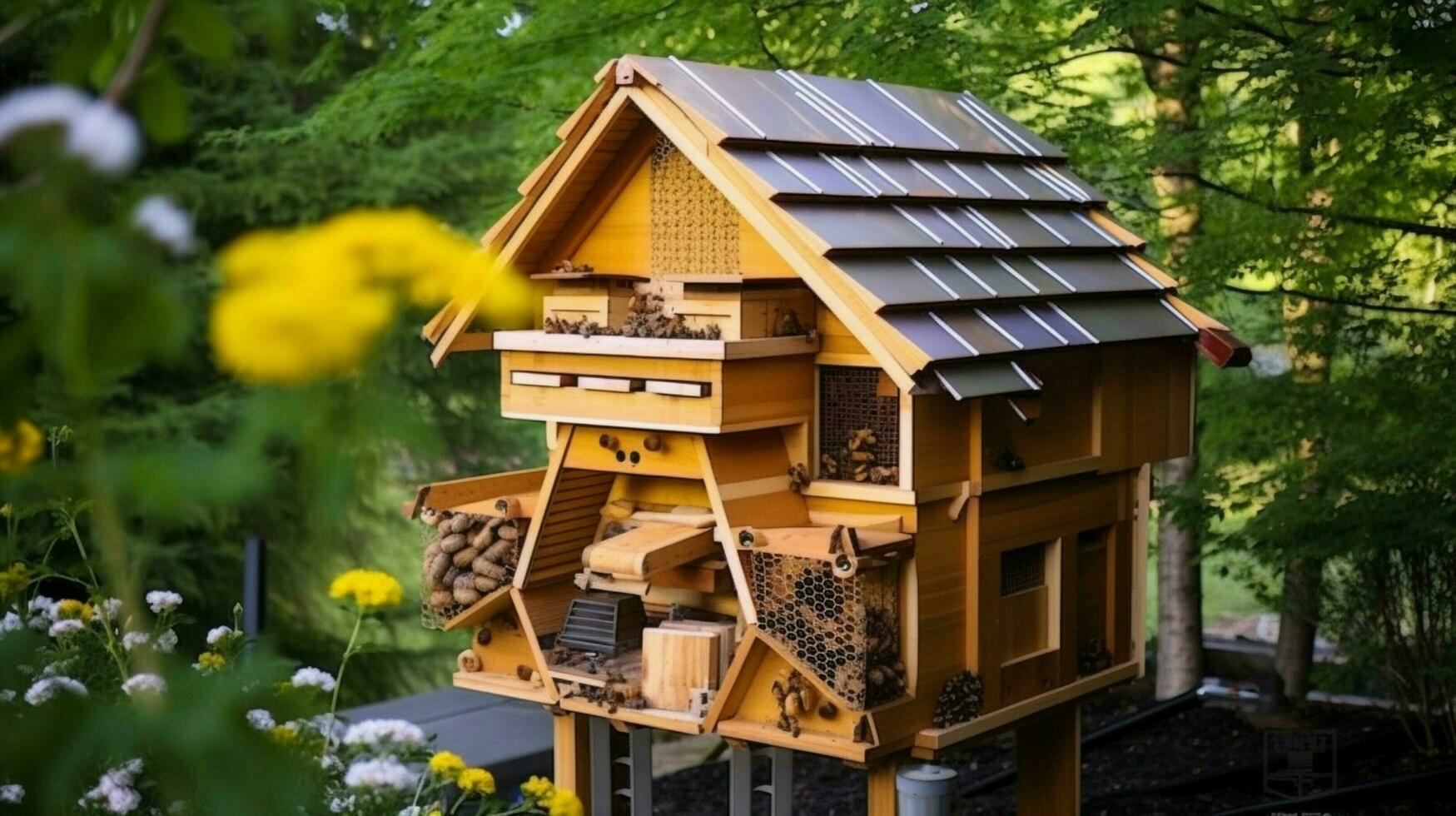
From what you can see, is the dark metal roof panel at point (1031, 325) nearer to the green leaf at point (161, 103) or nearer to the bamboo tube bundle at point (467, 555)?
the bamboo tube bundle at point (467, 555)

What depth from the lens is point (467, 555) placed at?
15.7 feet

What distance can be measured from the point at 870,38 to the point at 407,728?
414cm

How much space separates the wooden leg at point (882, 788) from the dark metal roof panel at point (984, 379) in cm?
105

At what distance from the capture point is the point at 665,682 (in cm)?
436

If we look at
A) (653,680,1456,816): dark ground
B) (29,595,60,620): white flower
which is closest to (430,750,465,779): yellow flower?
(29,595,60,620): white flower

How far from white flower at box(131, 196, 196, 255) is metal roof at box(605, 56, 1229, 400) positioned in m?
2.97

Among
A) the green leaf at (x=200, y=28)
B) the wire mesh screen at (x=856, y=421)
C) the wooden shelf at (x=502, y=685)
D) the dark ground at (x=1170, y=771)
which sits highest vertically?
the green leaf at (x=200, y=28)

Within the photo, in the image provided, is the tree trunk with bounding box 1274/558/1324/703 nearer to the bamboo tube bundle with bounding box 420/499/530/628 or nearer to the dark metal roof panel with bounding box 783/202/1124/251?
the dark metal roof panel with bounding box 783/202/1124/251

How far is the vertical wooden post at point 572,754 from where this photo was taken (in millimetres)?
5004

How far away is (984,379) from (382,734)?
216cm

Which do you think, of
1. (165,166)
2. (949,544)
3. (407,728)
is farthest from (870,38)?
(165,166)

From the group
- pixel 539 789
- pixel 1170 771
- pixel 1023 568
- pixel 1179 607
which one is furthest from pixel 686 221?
pixel 1179 607

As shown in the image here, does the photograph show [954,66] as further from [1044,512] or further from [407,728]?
[407,728]

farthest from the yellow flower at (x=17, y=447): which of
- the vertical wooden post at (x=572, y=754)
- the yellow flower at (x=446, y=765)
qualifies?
the vertical wooden post at (x=572, y=754)
